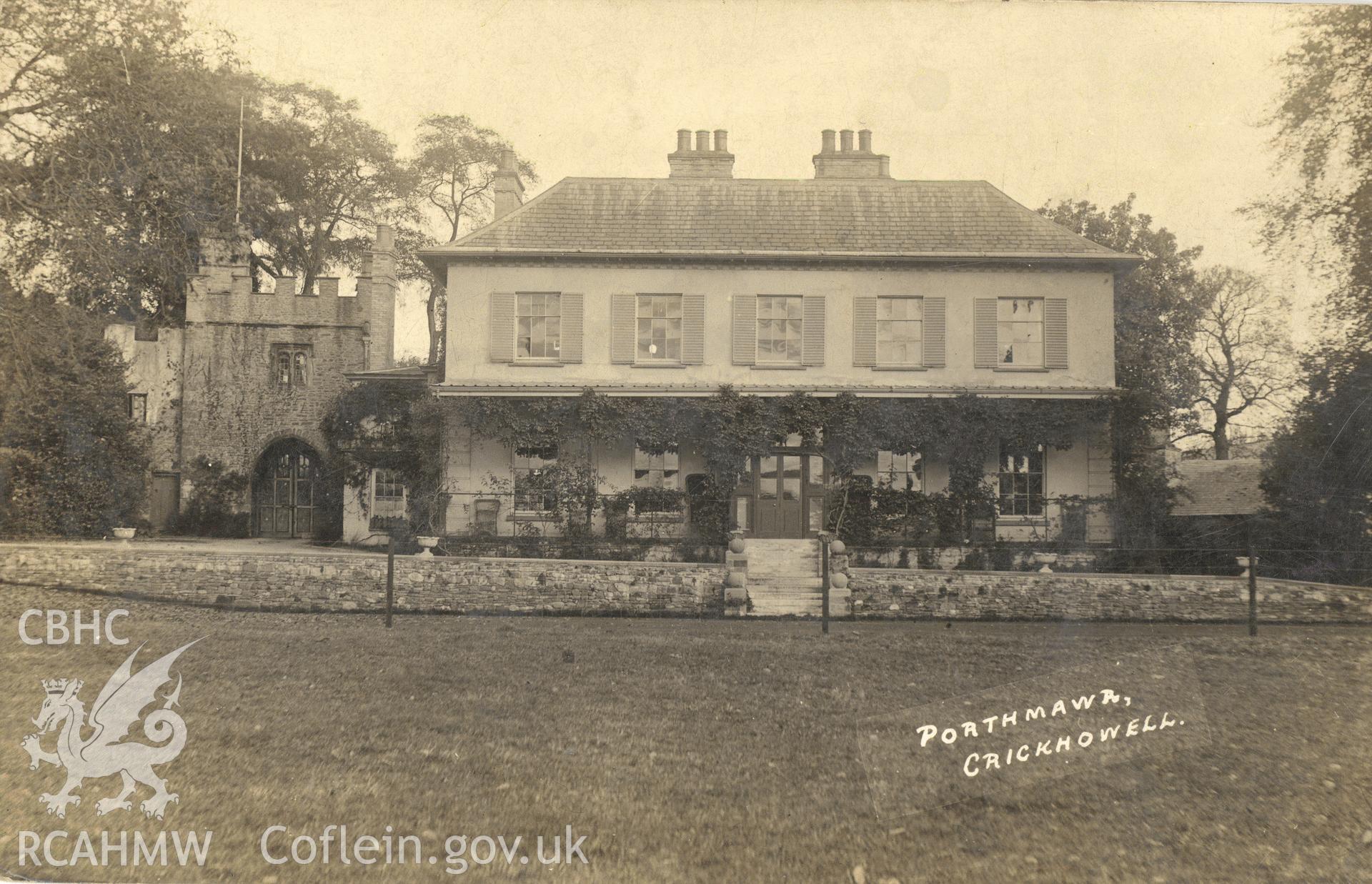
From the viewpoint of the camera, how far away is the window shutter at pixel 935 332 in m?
13.7

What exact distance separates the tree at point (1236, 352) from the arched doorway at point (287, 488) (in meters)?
16.1

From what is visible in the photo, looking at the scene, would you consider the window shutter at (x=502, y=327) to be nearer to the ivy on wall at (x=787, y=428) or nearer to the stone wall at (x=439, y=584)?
the ivy on wall at (x=787, y=428)

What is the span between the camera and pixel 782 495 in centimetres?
1398

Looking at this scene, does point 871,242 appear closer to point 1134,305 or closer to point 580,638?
point 1134,305

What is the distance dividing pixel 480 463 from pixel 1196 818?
12.2 metres

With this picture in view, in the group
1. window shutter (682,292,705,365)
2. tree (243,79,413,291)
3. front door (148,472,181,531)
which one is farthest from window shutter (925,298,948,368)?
front door (148,472,181,531)

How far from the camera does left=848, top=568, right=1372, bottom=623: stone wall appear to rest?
9.66m

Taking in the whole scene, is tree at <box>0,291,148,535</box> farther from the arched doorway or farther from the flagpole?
the arched doorway

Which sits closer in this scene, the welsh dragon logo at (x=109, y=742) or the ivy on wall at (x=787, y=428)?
the welsh dragon logo at (x=109, y=742)

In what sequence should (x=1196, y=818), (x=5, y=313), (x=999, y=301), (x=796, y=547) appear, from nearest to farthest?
1. (x=1196, y=818)
2. (x=5, y=313)
3. (x=796, y=547)
4. (x=999, y=301)


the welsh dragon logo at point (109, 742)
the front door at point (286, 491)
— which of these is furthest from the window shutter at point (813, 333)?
the welsh dragon logo at point (109, 742)

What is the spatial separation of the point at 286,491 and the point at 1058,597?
15.1 m

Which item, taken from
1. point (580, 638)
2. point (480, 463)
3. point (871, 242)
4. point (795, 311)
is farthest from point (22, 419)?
point (871, 242)

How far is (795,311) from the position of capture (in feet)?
45.9
